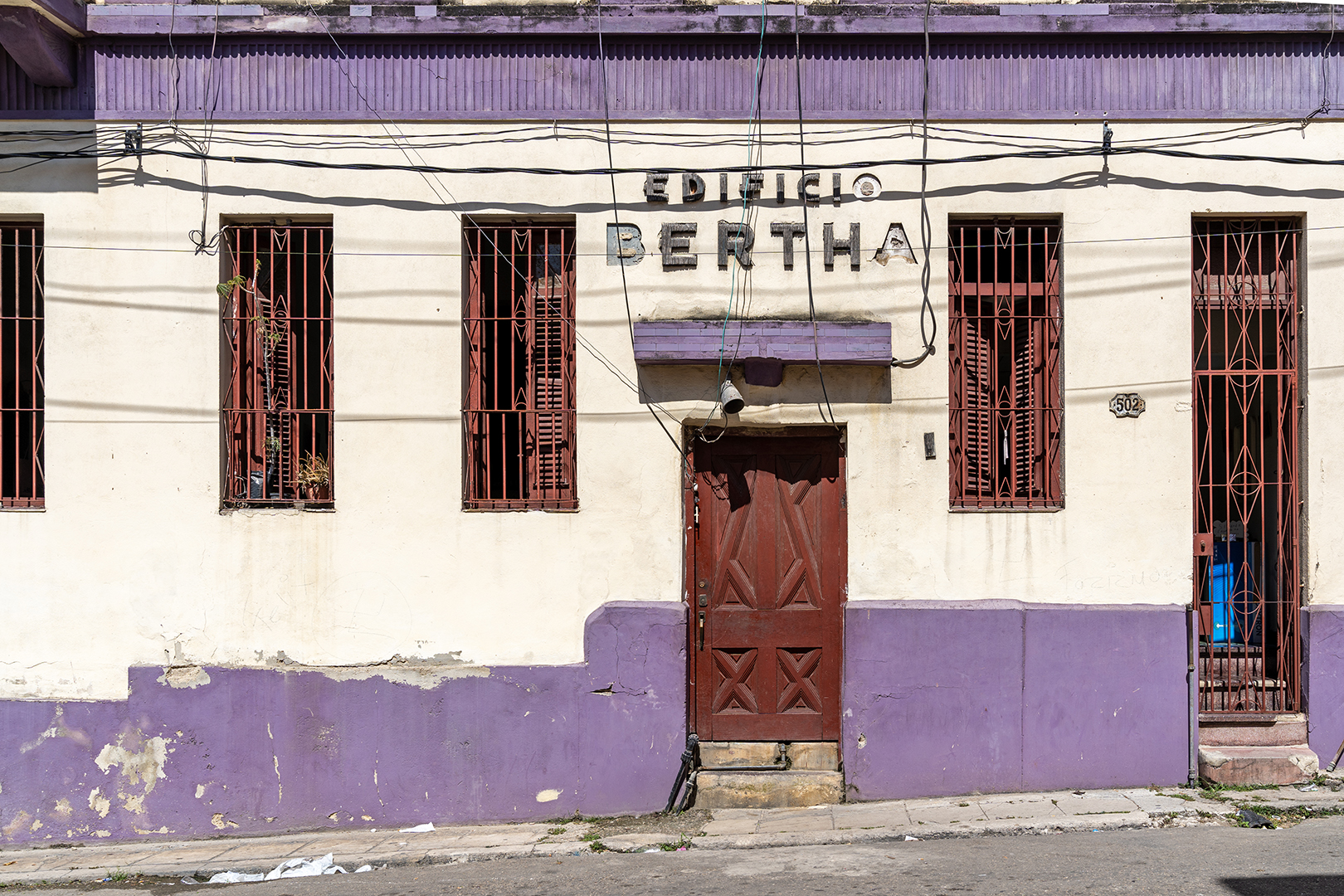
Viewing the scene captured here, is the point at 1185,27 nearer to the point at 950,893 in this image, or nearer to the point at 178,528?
the point at 950,893

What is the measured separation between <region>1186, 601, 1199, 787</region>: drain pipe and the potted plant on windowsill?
5.57 metres

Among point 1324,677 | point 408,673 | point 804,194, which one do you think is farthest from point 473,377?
point 1324,677

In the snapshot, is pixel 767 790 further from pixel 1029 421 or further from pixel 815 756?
pixel 1029 421

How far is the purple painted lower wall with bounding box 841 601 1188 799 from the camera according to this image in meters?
6.75

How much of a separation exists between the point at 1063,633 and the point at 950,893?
2.19 meters

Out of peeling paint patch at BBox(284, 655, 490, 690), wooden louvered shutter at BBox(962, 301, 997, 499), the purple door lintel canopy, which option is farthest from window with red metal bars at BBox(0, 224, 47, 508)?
wooden louvered shutter at BBox(962, 301, 997, 499)

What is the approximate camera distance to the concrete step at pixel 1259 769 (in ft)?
22.0

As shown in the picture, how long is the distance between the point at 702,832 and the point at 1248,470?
4.19m

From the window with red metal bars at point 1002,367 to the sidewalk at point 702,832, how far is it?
189 centimetres

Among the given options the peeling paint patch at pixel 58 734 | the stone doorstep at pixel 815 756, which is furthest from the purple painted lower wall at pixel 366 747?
the stone doorstep at pixel 815 756

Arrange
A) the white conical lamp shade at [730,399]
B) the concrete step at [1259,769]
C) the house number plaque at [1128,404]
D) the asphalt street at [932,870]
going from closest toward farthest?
the asphalt street at [932,870]
the white conical lamp shade at [730,399]
the concrete step at [1259,769]
the house number plaque at [1128,404]

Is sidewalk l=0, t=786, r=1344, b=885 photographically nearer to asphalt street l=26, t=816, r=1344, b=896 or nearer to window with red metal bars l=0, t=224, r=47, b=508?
asphalt street l=26, t=816, r=1344, b=896

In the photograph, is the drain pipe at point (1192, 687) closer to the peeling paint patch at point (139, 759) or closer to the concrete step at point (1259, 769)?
the concrete step at point (1259, 769)

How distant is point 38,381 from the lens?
707 centimetres
